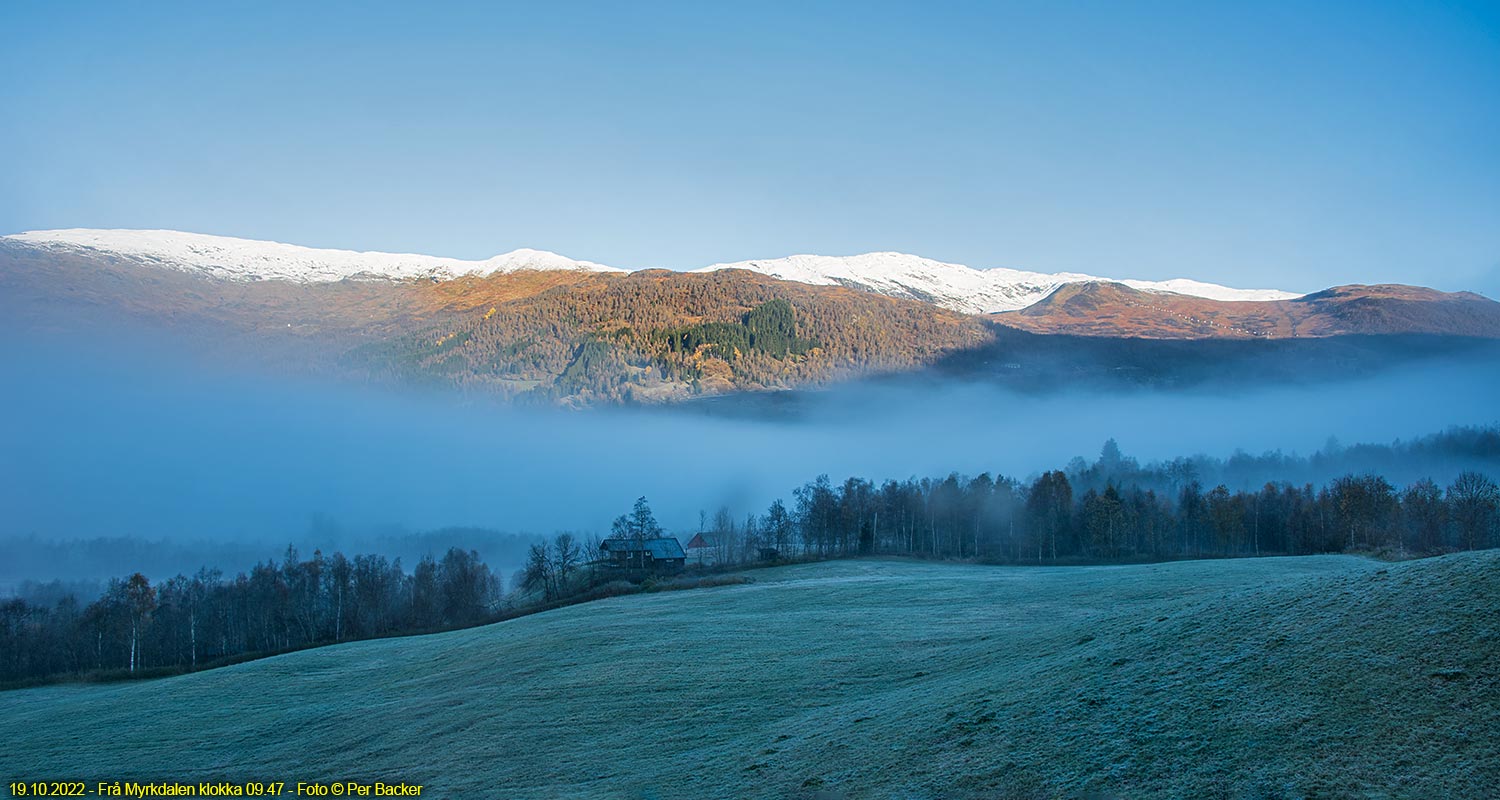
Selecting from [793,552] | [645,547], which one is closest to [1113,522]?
[793,552]

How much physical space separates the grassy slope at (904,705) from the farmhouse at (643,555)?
194ft

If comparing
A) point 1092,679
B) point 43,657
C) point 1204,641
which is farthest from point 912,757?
point 43,657

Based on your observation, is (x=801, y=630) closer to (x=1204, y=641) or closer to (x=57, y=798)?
(x=1204, y=641)

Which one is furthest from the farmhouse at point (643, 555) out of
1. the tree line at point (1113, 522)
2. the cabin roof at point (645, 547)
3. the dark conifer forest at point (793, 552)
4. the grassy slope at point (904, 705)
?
the grassy slope at point (904, 705)

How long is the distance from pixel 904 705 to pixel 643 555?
90.4m

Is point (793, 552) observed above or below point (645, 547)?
below

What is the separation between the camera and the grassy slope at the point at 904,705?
18469 mm

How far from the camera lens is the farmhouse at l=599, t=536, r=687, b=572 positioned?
116375 mm

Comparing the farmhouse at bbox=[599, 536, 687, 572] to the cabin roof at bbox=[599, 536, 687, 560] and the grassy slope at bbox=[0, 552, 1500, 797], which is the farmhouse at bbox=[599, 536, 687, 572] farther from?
the grassy slope at bbox=[0, 552, 1500, 797]

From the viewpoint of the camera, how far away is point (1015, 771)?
20406mm

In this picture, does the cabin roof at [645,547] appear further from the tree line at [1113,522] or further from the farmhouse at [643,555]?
the tree line at [1113,522]

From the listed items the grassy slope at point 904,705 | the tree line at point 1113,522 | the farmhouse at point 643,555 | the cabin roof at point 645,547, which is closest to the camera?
the grassy slope at point 904,705

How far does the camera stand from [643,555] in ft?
381

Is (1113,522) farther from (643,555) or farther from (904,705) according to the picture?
(904,705)
